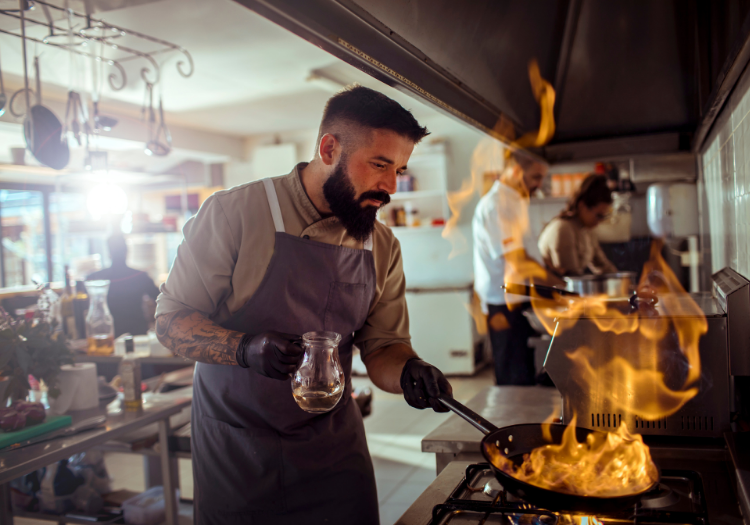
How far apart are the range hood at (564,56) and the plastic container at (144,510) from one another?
1992mm

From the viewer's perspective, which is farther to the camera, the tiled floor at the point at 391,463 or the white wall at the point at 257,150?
the white wall at the point at 257,150

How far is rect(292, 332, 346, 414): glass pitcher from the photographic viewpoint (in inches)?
40.2

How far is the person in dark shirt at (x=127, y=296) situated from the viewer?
10.3ft

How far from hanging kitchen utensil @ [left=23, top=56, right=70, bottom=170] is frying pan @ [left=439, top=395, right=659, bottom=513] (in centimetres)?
235

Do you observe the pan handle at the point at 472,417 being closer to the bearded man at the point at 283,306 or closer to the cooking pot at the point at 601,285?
the bearded man at the point at 283,306

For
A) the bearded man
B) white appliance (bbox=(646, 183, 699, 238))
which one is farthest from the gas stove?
white appliance (bbox=(646, 183, 699, 238))

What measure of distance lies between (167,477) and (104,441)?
449mm


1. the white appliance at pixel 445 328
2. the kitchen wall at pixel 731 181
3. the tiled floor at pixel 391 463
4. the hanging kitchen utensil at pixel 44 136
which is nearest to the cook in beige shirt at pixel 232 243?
the kitchen wall at pixel 731 181

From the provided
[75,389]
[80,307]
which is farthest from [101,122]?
[75,389]

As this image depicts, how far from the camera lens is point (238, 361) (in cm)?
113

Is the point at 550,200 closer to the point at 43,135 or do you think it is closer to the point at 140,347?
the point at 140,347

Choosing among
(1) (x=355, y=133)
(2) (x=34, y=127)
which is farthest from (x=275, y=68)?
(1) (x=355, y=133)

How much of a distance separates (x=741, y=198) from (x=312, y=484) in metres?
1.27

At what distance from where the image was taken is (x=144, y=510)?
221 cm
